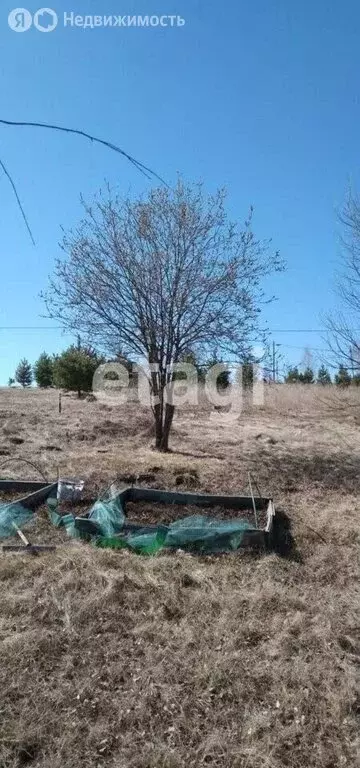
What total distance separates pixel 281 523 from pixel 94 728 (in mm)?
3051

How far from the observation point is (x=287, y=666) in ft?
7.96

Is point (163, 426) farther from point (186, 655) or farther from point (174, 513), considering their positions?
point (186, 655)

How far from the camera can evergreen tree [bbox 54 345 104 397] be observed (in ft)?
68.2

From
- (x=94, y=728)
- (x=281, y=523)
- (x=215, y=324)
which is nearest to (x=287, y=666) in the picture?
(x=94, y=728)

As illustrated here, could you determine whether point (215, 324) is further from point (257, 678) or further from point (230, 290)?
point (257, 678)

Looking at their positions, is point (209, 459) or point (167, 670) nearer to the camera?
point (167, 670)

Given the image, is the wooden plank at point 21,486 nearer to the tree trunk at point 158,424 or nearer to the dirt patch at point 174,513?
the dirt patch at point 174,513

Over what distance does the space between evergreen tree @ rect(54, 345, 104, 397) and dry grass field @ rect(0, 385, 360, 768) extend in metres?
16.8

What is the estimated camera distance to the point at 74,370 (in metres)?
21.1

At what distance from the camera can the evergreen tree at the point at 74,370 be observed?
20.8m

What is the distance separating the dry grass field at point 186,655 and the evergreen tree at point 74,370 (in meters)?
16.8

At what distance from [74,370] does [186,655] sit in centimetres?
1932

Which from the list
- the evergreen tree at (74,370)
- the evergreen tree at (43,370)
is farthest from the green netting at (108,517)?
the evergreen tree at (43,370)

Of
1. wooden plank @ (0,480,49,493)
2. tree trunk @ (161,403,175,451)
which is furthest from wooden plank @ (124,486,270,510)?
tree trunk @ (161,403,175,451)
